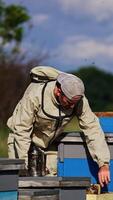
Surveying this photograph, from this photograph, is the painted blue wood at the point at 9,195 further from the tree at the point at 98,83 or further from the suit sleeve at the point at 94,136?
the tree at the point at 98,83

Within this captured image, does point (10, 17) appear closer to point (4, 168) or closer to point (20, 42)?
point (20, 42)

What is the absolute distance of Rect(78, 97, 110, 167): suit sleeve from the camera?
6307mm

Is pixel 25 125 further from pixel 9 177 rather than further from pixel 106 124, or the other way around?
pixel 9 177

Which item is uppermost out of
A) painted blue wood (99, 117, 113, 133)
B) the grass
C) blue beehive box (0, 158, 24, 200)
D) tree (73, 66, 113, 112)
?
painted blue wood (99, 117, 113, 133)

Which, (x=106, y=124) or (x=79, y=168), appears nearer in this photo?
(x=79, y=168)

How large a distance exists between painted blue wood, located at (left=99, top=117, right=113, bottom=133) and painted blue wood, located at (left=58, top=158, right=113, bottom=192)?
29cm

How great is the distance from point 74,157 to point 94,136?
0.26m

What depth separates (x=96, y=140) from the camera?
6.34m

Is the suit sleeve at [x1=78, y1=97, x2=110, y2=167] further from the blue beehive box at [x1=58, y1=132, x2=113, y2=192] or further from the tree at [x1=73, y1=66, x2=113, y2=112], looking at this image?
the tree at [x1=73, y1=66, x2=113, y2=112]

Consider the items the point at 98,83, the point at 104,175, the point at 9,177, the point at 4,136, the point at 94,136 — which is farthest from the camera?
the point at 98,83

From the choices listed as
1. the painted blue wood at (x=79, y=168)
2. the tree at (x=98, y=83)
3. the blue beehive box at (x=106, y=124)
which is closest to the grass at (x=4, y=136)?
the blue beehive box at (x=106, y=124)

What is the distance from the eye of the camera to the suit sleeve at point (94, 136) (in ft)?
20.7

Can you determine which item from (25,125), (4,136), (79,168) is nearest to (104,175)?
(79,168)

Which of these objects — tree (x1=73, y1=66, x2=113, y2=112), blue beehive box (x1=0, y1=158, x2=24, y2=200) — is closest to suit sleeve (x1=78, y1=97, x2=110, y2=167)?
blue beehive box (x1=0, y1=158, x2=24, y2=200)
